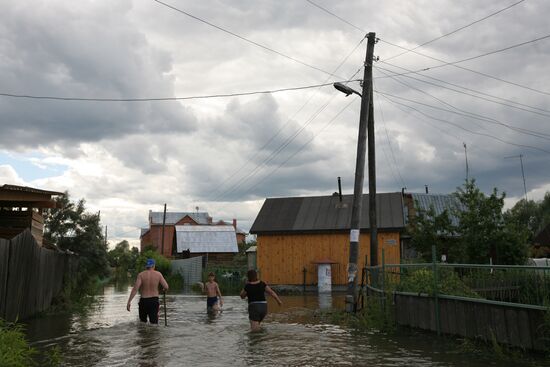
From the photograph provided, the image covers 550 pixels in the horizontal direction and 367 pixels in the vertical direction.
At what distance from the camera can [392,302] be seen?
1378cm

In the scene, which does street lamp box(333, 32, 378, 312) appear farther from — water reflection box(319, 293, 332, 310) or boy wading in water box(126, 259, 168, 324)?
boy wading in water box(126, 259, 168, 324)

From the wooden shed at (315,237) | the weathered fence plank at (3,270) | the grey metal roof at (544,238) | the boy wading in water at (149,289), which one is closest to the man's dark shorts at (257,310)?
the boy wading in water at (149,289)

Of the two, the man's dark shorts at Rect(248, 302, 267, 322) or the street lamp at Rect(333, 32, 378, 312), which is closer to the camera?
the man's dark shorts at Rect(248, 302, 267, 322)

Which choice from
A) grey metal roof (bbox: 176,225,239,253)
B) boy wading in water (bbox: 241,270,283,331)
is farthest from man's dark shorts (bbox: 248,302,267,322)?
grey metal roof (bbox: 176,225,239,253)

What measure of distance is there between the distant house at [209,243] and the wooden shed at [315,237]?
1016 inches

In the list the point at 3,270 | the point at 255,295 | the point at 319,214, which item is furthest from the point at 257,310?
the point at 319,214

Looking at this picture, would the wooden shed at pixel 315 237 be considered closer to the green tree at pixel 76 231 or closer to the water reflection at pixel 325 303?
the water reflection at pixel 325 303

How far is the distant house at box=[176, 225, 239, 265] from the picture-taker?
60625 mm

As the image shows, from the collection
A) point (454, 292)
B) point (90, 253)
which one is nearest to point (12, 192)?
point (454, 292)

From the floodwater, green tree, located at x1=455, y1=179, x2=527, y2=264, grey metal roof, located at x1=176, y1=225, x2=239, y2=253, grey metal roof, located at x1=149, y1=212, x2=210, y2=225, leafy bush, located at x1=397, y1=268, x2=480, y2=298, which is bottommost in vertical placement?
the floodwater

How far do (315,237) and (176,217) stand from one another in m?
64.4

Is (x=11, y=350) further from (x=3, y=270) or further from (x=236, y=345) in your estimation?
(x=3, y=270)

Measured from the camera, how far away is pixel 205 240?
62219mm

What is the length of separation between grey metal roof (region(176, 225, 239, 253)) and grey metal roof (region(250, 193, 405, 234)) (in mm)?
24689
